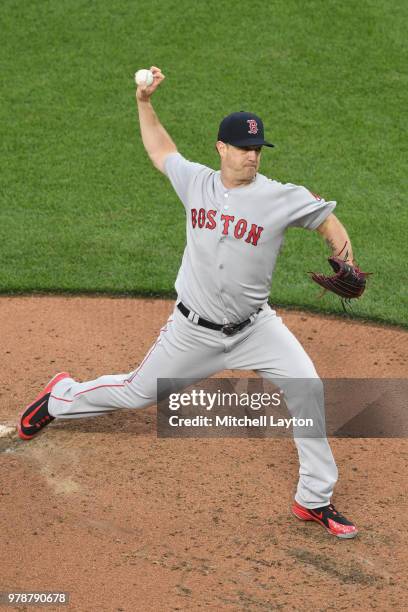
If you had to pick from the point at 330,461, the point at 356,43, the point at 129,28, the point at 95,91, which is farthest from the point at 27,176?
the point at 330,461

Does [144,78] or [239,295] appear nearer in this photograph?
[239,295]

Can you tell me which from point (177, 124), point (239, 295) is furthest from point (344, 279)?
point (177, 124)

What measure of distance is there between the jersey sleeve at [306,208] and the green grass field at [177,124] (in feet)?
8.93

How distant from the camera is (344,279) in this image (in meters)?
5.22

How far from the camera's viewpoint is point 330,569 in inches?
203

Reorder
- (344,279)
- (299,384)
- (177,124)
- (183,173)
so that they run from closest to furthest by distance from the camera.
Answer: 1. (344,279)
2. (299,384)
3. (183,173)
4. (177,124)

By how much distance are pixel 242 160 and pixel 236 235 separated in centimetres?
37

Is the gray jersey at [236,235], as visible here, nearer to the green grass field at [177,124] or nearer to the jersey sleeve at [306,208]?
the jersey sleeve at [306,208]

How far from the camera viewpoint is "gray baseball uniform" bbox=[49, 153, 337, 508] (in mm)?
5305

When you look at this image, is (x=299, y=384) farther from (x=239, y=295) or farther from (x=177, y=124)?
(x=177, y=124)

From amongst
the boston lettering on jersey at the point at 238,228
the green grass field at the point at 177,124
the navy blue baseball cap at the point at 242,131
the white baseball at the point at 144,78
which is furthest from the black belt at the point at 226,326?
the green grass field at the point at 177,124

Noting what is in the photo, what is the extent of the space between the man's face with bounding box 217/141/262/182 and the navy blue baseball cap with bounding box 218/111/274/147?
0.03m

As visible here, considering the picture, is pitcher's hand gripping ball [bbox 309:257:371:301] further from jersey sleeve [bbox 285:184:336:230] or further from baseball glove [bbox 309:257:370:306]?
jersey sleeve [bbox 285:184:336:230]

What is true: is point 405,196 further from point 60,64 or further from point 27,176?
point 60,64
